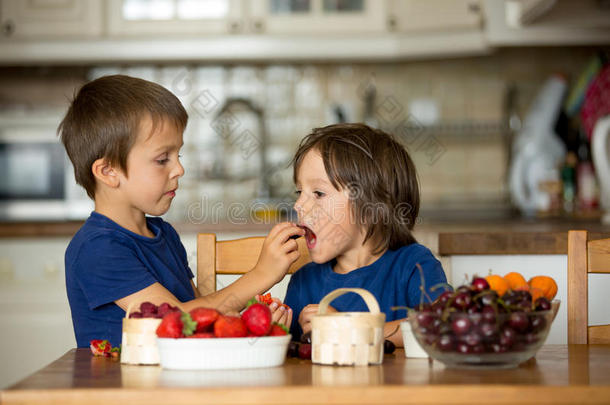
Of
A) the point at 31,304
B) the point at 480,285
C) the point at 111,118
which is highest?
the point at 111,118

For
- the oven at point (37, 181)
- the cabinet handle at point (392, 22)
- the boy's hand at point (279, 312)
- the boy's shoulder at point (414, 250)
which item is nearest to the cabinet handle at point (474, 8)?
the cabinet handle at point (392, 22)

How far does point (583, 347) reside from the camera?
109 centimetres

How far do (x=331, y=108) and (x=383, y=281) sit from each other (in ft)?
6.75

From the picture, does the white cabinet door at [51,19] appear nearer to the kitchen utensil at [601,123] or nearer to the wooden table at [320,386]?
the kitchen utensil at [601,123]

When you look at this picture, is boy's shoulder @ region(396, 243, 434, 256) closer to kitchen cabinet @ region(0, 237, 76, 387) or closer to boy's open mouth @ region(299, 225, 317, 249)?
boy's open mouth @ region(299, 225, 317, 249)

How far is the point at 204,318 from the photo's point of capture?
0.88 m

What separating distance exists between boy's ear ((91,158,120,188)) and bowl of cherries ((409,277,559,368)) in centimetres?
67

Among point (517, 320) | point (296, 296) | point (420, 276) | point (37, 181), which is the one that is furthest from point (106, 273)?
point (37, 181)

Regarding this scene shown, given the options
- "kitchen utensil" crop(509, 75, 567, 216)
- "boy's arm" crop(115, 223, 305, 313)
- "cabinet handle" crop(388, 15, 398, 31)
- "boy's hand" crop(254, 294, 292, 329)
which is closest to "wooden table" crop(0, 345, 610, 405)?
"boy's hand" crop(254, 294, 292, 329)

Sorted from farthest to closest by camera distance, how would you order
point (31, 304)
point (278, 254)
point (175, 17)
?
point (175, 17) < point (31, 304) < point (278, 254)

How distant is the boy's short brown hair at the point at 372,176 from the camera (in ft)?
4.38

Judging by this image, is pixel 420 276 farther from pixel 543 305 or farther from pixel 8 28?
pixel 8 28

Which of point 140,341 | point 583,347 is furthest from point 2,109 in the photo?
point 583,347

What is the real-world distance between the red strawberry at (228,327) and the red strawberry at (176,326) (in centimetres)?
3
